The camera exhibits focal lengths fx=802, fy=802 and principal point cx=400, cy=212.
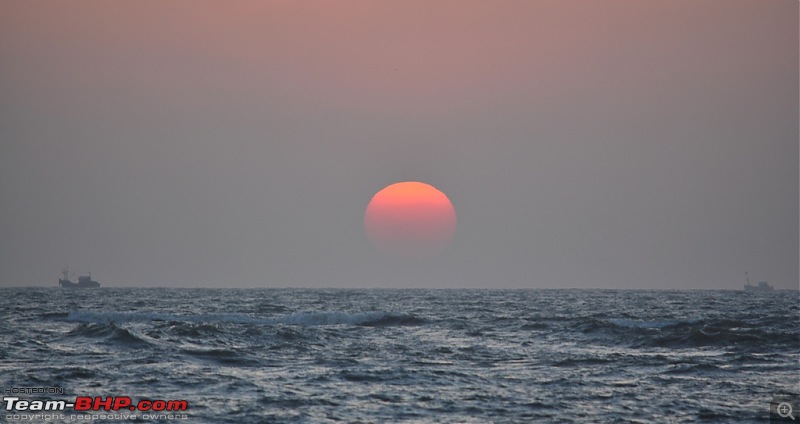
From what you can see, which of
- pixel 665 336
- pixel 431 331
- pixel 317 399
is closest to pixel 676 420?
pixel 317 399

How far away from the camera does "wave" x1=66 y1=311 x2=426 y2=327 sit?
63562 mm

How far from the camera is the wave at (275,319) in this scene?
6356cm

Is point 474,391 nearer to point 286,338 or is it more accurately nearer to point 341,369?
point 341,369

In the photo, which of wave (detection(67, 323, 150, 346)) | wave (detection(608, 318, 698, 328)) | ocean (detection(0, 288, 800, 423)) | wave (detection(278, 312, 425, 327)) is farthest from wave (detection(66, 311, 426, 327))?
wave (detection(67, 323, 150, 346))

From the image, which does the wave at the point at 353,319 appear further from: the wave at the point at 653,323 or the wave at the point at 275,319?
the wave at the point at 653,323

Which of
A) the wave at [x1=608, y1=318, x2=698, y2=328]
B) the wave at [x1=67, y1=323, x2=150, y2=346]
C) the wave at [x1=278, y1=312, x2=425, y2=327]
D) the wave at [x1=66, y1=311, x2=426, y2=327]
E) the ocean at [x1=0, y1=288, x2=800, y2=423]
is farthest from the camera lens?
the wave at [x1=66, y1=311, x2=426, y2=327]

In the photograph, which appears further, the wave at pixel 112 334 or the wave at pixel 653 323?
the wave at pixel 653 323

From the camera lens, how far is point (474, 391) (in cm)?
2561

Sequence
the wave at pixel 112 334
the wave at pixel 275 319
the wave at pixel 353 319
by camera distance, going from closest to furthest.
→ the wave at pixel 112 334
the wave at pixel 353 319
the wave at pixel 275 319

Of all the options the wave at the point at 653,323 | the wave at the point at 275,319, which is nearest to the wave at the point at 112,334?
the wave at the point at 275,319

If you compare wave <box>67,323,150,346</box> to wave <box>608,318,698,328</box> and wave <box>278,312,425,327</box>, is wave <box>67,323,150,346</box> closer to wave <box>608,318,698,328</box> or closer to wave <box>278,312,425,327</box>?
wave <box>278,312,425,327</box>

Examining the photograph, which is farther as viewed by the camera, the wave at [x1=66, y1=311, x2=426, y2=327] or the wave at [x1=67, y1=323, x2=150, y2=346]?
the wave at [x1=66, y1=311, x2=426, y2=327]

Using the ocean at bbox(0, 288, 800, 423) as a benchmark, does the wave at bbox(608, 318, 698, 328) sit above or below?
above

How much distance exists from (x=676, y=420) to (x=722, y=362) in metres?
14.6
